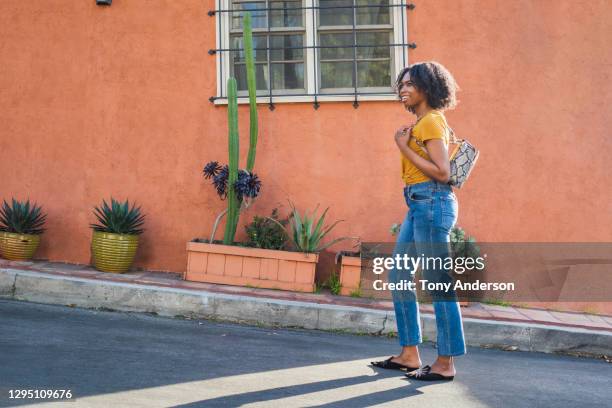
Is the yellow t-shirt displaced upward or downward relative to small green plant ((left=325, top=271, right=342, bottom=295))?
upward

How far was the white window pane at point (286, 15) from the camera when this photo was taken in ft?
21.9

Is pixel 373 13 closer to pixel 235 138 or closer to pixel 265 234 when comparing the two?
pixel 235 138

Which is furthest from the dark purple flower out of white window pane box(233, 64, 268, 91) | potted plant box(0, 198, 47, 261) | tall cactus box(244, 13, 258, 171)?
potted plant box(0, 198, 47, 261)

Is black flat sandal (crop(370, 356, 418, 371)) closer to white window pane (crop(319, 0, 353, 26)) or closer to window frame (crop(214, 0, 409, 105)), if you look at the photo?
window frame (crop(214, 0, 409, 105))

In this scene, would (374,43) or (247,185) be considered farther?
(374,43)

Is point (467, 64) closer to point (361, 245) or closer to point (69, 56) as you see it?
point (361, 245)

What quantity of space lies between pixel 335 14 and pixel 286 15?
1.60ft

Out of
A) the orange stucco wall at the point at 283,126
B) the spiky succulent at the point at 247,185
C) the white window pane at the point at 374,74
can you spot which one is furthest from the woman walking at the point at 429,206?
the white window pane at the point at 374,74

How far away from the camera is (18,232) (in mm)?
6148

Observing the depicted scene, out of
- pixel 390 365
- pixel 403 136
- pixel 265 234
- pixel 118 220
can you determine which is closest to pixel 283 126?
pixel 265 234

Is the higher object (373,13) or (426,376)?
(373,13)

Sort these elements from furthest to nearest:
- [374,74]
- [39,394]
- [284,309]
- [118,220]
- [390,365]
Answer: [374,74] < [118,220] < [284,309] < [390,365] < [39,394]

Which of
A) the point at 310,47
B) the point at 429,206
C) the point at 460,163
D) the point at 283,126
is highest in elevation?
the point at 310,47

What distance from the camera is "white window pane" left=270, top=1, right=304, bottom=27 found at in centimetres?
666
